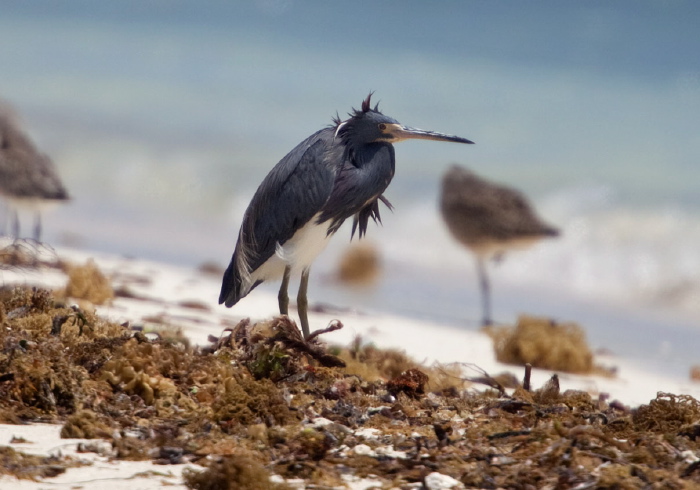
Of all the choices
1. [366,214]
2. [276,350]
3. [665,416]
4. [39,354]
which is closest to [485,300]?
[366,214]

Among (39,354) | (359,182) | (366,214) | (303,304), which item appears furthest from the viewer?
(366,214)

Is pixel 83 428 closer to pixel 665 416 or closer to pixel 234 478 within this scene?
pixel 234 478

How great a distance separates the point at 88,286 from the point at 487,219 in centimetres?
681

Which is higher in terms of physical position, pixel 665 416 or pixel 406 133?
pixel 406 133

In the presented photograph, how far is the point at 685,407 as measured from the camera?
4.63 meters

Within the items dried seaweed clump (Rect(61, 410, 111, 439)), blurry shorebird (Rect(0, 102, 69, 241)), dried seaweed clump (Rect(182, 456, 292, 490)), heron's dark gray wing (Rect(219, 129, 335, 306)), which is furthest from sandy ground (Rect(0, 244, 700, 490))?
blurry shorebird (Rect(0, 102, 69, 241))

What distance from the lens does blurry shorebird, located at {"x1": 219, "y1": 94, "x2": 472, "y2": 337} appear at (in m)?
6.43

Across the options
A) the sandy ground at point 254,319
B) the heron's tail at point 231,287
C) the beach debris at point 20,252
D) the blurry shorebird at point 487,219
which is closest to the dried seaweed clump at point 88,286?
the sandy ground at point 254,319

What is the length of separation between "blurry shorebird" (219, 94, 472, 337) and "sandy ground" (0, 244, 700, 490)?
90 centimetres

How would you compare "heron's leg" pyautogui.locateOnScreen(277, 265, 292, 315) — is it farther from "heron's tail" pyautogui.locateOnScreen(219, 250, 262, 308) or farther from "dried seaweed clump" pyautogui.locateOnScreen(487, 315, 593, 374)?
"dried seaweed clump" pyautogui.locateOnScreen(487, 315, 593, 374)

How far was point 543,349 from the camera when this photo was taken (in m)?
8.25

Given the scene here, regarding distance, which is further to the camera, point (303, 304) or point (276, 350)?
point (303, 304)

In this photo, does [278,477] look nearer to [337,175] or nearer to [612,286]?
[337,175]

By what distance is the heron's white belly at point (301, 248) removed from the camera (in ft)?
21.7
